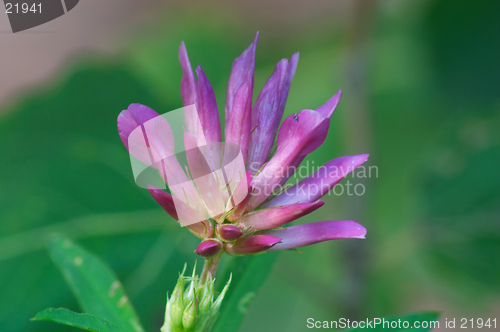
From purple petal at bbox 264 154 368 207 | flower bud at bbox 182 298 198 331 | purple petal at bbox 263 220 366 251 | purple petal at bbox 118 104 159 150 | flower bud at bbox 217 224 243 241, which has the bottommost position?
flower bud at bbox 182 298 198 331

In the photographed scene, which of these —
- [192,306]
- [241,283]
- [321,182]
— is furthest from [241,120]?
[241,283]

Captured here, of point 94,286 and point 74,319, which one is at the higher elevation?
point 74,319

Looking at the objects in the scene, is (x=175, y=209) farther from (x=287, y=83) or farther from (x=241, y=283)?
(x=241, y=283)

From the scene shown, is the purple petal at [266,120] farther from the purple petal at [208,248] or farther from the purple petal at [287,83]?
the purple petal at [208,248]

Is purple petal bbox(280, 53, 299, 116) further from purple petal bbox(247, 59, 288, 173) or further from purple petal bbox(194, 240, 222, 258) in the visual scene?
purple petal bbox(194, 240, 222, 258)

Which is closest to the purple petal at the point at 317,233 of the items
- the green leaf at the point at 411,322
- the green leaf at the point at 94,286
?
the green leaf at the point at 411,322

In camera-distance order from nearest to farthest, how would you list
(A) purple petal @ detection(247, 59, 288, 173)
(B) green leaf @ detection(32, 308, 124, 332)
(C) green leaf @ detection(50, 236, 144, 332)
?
(B) green leaf @ detection(32, 308, 124, 332) → (A) purple petal @ detection(247, 59, 288, 173) → (C) green leaf @ detection(50, 236, 144, 332)

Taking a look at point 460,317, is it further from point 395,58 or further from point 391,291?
point 395,58

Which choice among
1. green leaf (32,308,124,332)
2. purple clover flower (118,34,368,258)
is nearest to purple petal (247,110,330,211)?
purple clover flower (118,34,368,258)
